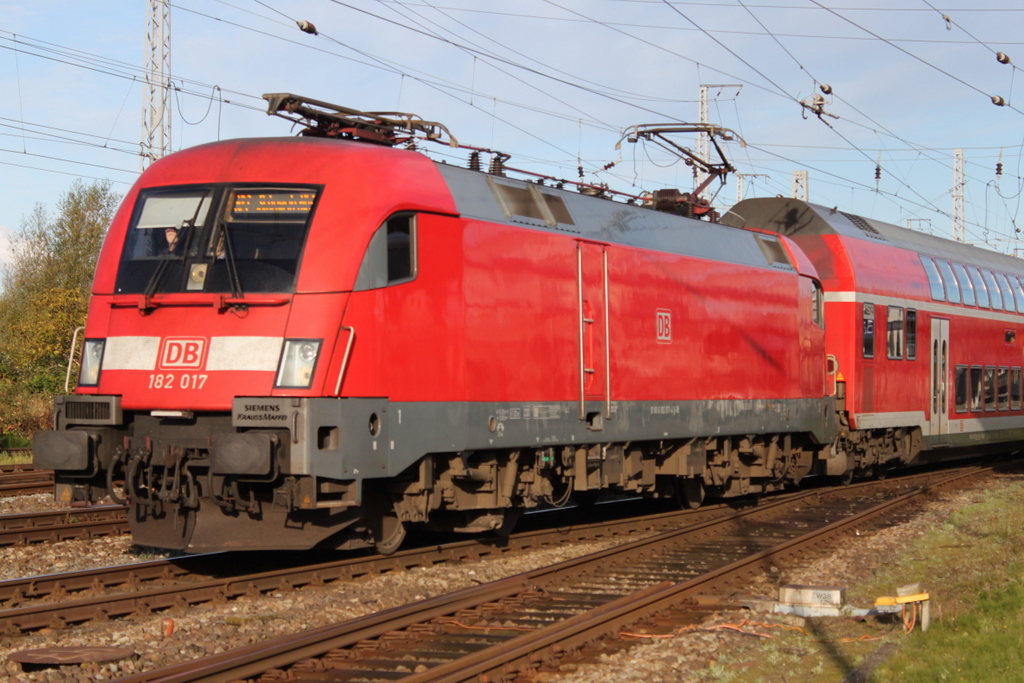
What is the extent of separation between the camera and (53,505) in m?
15.7

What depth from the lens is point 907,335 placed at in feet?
69.1

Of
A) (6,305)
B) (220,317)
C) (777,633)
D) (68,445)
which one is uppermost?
(6,305)

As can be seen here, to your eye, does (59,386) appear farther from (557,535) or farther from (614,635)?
(614,635)

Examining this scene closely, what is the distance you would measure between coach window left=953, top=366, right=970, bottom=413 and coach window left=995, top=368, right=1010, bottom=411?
75.5 inches

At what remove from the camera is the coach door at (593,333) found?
39.4 feet

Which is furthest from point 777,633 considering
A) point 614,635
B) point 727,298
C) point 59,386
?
point 59,386

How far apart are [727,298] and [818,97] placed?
9399 millimetres

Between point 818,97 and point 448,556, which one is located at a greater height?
point 818,97

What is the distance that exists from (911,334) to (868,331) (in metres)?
1.91

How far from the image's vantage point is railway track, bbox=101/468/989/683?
685 centimetres

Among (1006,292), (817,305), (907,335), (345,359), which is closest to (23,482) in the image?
(345,359)

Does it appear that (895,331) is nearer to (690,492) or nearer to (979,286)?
(979,286)

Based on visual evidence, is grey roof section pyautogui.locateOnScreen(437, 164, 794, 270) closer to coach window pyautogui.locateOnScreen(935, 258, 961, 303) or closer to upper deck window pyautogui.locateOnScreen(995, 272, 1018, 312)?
coach window pyautogui.locateOnScreen(935, 258, 961, 303)

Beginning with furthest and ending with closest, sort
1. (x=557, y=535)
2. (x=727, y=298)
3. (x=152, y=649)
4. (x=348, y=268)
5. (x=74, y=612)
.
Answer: (x=727, y=298)
(x=557, y=535)
(x=348, y=268)
(x=74, y=612)
(x=152, y=649)
